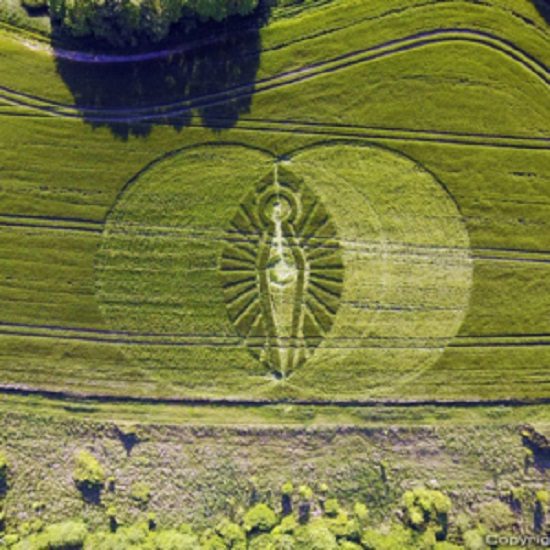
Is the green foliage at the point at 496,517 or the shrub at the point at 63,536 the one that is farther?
the green foliage at the point at 496,517

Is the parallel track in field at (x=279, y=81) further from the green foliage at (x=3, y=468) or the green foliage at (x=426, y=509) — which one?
the green foliage at (x=426, y=509)

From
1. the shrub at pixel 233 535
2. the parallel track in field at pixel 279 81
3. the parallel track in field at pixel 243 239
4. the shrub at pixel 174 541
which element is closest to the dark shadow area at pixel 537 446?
the parallel track in field at pixel 243 239

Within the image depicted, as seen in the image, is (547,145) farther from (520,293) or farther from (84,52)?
(84,52)

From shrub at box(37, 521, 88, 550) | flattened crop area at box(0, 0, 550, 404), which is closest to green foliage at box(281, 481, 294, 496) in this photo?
flattened crop area at box(0, 0, 550, 404)

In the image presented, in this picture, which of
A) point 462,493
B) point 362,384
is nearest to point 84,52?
point 362,384

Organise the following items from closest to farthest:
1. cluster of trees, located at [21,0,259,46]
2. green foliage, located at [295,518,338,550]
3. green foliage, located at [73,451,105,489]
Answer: cluster of trees, located at [21,0,259,46], green foliage, located at [295,518,338,550], green foliage, located at [73,451,105,489]

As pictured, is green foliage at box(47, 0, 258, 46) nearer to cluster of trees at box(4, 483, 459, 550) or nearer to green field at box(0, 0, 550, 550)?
green field at box(0, 0, 550, 550)

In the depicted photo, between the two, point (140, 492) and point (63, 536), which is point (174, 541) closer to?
point (140, 492)
